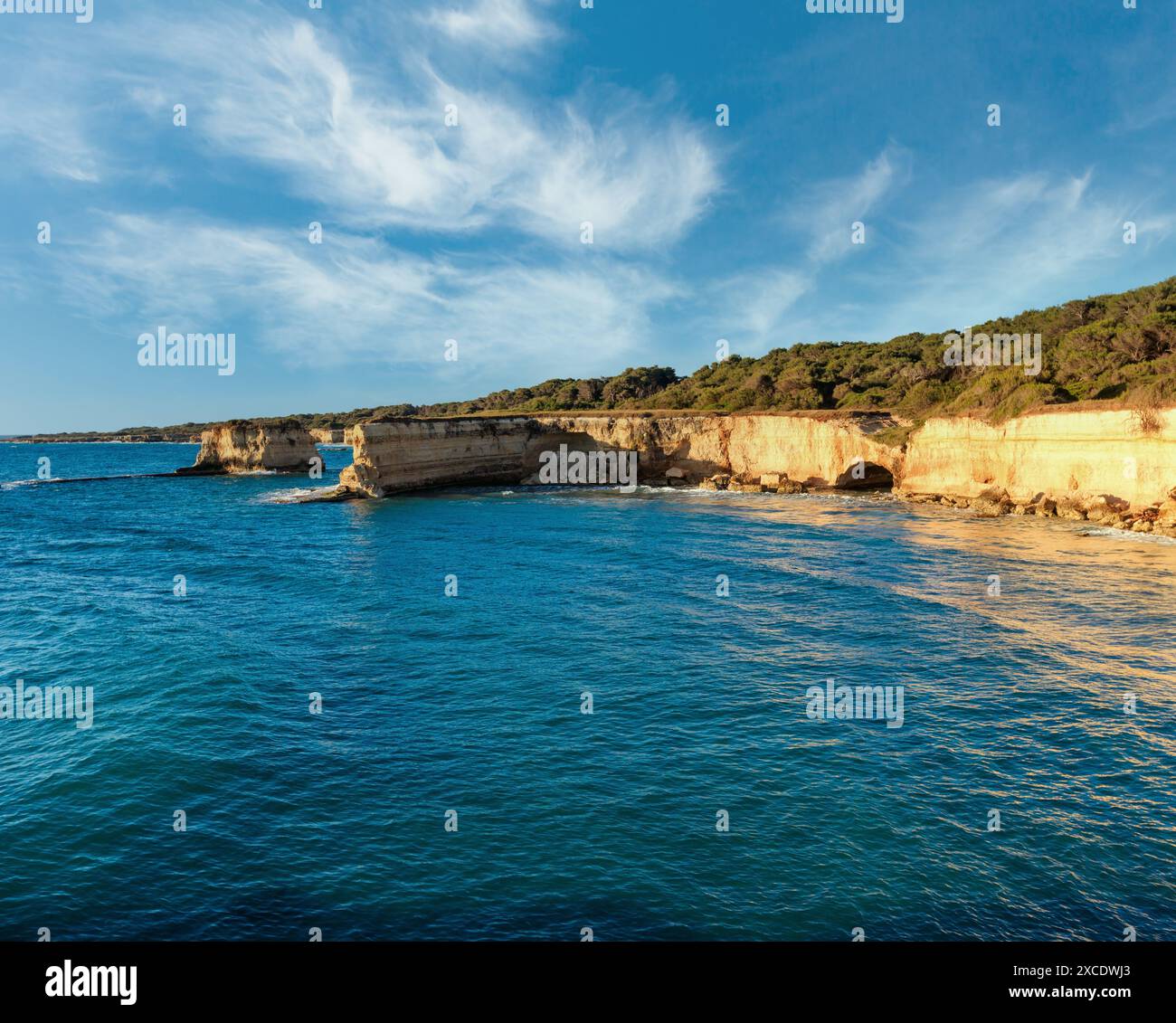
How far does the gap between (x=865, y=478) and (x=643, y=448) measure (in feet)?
70.4

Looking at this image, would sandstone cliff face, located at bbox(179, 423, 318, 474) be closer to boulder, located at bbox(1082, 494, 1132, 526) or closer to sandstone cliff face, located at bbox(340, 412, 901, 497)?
sandstone cliff face, located at bbox(340, 412, 901, 497)

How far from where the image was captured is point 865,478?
209 feet

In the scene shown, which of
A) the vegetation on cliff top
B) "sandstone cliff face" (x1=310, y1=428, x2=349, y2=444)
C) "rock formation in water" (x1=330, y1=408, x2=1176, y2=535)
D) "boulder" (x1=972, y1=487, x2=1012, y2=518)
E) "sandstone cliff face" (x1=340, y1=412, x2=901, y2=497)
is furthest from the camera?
"sandstone cliff face" (x1=310, y1=428, x2=349, y2=444)

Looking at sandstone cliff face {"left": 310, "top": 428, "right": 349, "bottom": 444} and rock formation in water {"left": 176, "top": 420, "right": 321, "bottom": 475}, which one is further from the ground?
sandstone cliff face {"left": 310, "top": 428, "right": 349, "bottom": 444}

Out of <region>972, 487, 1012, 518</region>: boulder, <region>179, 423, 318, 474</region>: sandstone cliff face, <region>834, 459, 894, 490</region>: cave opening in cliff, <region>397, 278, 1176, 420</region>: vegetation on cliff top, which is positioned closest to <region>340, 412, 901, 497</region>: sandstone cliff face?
<region>834, 459, 894, 490</region>: cave opening in cliff

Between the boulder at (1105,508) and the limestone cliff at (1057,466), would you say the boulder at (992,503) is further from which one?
the boulder at (1105,508)

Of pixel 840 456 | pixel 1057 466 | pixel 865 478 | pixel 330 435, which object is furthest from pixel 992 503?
pixel 330 435

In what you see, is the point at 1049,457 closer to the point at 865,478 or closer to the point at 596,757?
the point at 865,478

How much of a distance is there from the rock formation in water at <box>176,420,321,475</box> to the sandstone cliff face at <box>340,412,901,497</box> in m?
41.5

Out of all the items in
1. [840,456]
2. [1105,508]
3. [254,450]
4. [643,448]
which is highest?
[254,450]

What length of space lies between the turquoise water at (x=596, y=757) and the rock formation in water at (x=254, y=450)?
7365 centimetres

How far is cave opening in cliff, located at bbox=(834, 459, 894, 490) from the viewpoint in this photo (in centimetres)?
6266
